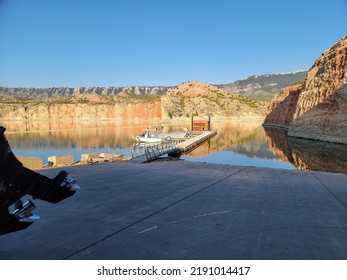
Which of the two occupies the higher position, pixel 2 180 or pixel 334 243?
pixel 2 180

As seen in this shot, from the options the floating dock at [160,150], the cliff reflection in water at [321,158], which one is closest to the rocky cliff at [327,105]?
the cliff reflection in water at [321,158]

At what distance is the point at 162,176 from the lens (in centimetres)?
1437

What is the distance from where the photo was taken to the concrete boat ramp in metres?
5.20

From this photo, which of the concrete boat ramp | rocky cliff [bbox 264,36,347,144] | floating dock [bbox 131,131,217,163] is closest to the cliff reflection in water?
rocky cliff [bbox 264,36,347,144]

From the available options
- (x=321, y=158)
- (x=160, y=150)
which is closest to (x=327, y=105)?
(x=321, y=158)

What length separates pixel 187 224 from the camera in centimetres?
677

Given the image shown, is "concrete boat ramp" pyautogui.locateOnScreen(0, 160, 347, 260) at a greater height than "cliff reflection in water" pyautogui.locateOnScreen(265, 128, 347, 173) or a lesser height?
greater

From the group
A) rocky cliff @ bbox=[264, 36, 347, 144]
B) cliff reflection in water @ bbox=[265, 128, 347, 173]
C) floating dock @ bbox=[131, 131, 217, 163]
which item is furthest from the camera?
rocky cliff @ bbox=[264, 36, 347, 144]

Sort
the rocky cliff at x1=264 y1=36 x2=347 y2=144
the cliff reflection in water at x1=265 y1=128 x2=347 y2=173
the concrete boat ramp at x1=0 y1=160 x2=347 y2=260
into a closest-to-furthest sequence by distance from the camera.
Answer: the concrete boat ramp at x1=0 y1=160 x2=347 y2=260 → the cliff reflection in water at x1=265 y1=128 x2=347 y2=173 → the rocky cliff at x1=264 y1=36 x2=347 y2=144

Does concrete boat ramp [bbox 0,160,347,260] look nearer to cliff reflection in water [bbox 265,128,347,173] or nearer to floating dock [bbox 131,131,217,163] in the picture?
floating dock [bbox 131,131,217,163]

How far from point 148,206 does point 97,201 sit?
5.70 feet

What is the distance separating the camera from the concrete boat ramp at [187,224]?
5.20m
